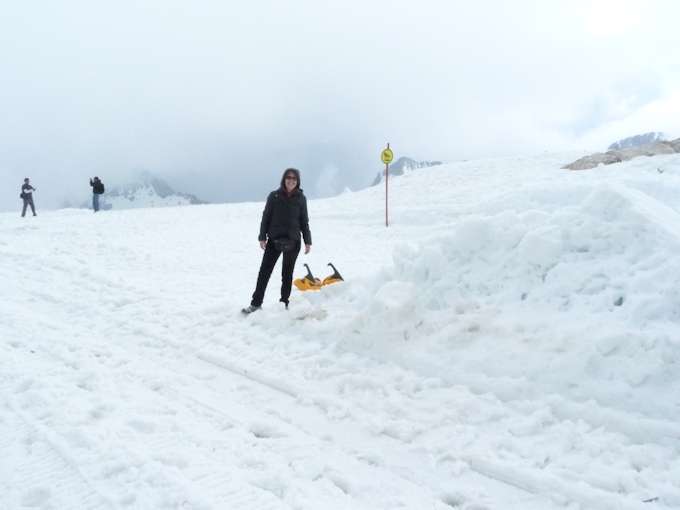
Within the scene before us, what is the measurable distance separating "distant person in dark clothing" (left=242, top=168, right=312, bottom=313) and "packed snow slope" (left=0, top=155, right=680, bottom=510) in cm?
55

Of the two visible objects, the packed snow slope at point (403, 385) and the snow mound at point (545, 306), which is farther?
the snow mound at point (545, 306)

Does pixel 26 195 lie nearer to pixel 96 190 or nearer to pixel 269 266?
pixel 96 190

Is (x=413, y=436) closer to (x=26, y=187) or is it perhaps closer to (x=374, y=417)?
(x=374, y=417)

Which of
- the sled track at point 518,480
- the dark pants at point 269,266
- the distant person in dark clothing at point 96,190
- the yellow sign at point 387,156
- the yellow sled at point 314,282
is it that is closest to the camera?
the sled track at point 518,480

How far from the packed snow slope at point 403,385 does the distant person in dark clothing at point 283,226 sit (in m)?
0.55

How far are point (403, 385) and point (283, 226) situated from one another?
3493 mm

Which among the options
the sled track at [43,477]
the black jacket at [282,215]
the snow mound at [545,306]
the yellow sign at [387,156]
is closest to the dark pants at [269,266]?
the black jacket at [282,215]

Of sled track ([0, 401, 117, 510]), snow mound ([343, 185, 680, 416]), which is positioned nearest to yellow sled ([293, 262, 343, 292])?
snow mound ([343, 185, 680, 416])

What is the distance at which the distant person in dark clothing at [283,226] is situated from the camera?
757 centimetres

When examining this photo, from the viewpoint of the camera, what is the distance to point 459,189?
24.5 meters

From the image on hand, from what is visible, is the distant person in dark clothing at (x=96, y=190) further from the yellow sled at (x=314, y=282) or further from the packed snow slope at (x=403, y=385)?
the yellow sled at (x=314, y=282)

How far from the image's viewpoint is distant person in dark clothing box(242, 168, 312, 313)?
24.8 feet

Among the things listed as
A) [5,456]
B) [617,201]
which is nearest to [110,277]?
[5,456]

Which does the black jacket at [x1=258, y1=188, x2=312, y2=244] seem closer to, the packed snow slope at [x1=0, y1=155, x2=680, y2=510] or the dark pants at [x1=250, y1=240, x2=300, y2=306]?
the dark pants at [x1=250, y1=240, x2=300, y2=306]
